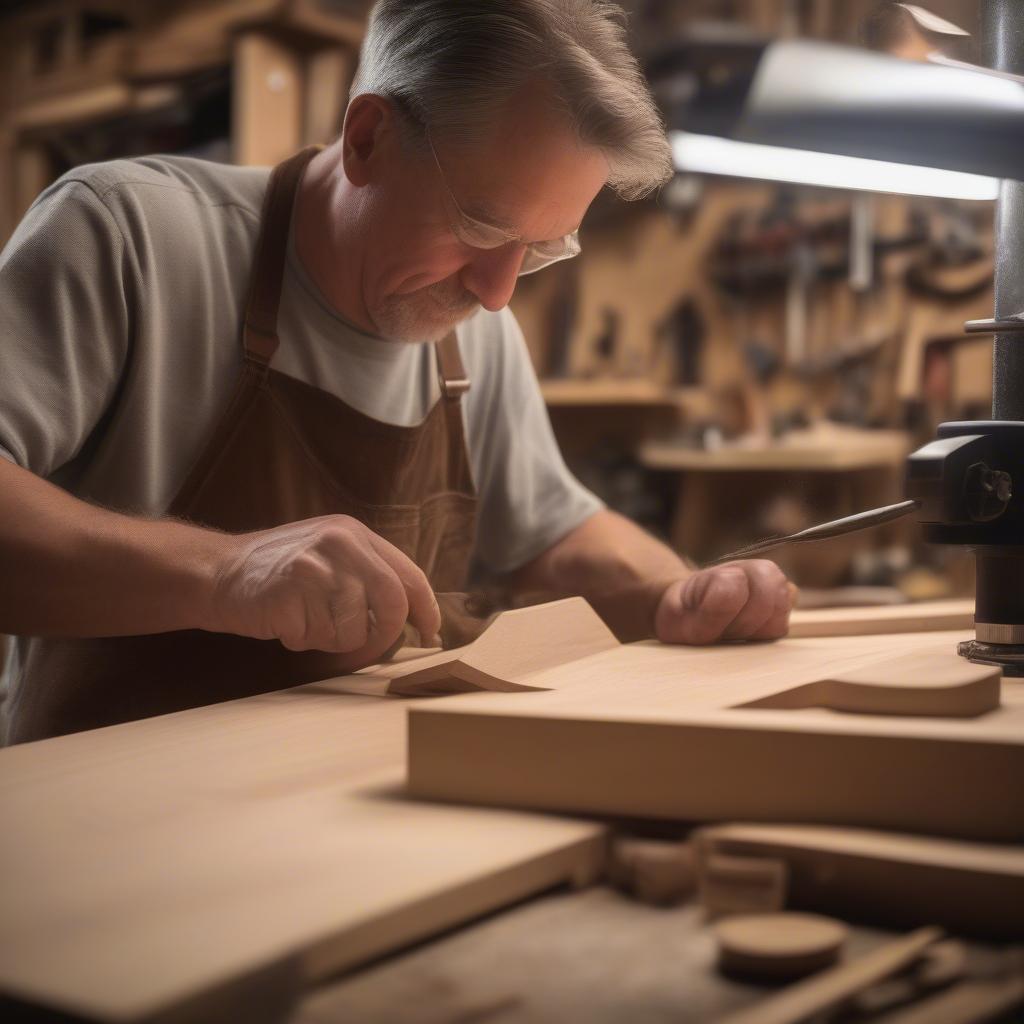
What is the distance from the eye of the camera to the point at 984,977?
0.63 meters

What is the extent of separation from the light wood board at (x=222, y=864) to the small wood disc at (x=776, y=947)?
0.46 feet

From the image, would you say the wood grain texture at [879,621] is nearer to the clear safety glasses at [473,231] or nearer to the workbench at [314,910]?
the clear safety glasses at [473,231]

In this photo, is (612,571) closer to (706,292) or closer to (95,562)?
(95,562)

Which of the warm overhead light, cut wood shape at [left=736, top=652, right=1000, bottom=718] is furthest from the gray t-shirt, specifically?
cut wood shape at [left=736, top=652, right=1000, bottom=718]

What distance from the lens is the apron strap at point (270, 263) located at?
1824mm

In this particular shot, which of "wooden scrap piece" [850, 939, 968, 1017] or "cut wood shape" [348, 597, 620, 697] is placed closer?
"wooden scrap piece" [850, 939, 968, 1017]

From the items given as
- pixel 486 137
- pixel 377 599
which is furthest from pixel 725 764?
pixel 486 137

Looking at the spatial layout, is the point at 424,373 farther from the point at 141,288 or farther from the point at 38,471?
the point at 38,471

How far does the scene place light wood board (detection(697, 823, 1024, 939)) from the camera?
0.68 meters

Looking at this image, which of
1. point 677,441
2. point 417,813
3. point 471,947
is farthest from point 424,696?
point 677,441

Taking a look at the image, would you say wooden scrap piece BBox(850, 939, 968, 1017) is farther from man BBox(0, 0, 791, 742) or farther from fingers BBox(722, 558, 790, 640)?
fingers BBox(722, 558, 790, 640)

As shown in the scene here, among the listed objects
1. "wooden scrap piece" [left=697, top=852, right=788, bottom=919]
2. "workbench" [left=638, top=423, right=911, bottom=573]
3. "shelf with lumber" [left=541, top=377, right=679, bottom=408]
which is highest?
"shelf with lumber" [left=541, top=377, right=679, bottom=408]

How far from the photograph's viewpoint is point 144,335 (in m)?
1.75

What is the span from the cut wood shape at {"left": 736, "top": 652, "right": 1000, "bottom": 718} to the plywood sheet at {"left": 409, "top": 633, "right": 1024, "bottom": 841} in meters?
0.01
